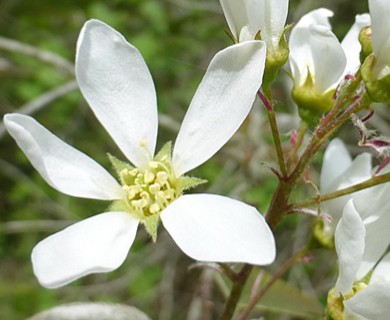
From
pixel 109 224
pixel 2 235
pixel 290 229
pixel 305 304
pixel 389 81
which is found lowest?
pixel 2 235

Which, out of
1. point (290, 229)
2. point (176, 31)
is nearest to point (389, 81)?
point (290, 229)

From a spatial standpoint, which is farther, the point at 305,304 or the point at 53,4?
the point at 53,4

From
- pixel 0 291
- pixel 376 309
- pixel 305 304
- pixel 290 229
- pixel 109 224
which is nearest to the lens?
pixel 376 309

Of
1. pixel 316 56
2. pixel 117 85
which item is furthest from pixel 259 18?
pixel 117 85

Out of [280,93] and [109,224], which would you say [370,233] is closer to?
[109,224]

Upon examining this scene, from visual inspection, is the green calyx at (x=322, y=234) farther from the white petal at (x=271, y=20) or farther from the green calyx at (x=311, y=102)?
the white petal at (x=271, y=20)

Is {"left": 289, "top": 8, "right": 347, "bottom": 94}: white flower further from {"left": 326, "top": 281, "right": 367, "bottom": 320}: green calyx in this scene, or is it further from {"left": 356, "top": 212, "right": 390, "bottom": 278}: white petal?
{"left": 326, "top": 281, "right": 367, "bottom": 320}: green calyx

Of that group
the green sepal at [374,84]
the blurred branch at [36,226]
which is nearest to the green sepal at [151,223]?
the green sepal at [374,84]

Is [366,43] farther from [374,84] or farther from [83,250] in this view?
[83,250]
